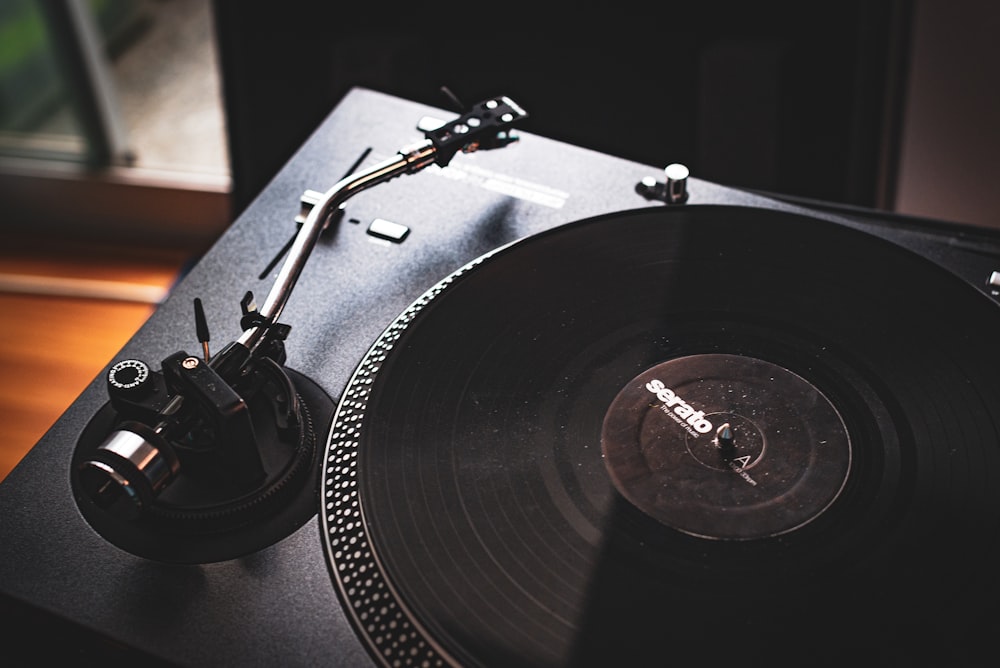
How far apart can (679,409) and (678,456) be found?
4cm

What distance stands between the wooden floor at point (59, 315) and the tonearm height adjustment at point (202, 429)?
60cm

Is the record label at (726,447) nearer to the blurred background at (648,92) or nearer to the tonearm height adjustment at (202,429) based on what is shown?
the tonearm height adjustment at (202,429)

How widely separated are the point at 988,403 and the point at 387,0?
0.86 metres

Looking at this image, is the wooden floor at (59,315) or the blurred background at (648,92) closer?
the blurred background at (648,92)

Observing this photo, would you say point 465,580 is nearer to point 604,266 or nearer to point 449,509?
point 449,509

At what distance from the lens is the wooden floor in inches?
50.3

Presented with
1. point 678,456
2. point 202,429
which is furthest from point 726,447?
point 202,429

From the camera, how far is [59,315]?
55.8 inches

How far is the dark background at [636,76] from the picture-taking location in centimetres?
115

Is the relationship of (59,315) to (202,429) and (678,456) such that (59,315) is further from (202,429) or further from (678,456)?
(678,456)

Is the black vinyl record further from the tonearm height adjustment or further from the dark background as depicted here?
the dark background

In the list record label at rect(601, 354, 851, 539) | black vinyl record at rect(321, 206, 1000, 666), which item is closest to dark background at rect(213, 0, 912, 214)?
black vinyl record at rect(321, 206, 1000, 666)

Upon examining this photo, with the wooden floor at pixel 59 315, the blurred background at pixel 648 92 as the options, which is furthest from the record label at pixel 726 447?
the wooden floor at pixel 59 315

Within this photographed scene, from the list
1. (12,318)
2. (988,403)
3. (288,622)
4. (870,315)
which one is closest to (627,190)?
(870,315)
